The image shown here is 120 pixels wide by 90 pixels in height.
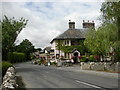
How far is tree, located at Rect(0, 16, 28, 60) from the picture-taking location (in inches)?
1074

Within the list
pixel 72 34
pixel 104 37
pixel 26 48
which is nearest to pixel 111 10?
pixel 104 37

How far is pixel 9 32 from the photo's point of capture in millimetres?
28781

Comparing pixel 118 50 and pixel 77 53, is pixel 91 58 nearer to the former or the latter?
pixel 77 53

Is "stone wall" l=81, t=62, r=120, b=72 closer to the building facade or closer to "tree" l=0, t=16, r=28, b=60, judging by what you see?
"tree" l=0, t=16, r=28, b=60

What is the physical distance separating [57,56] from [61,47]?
3.94 meters

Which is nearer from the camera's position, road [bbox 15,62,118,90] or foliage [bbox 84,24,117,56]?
road [bbox 15,62,118,90]

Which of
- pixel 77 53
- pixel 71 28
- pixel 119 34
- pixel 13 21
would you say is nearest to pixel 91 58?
pixel 77 53

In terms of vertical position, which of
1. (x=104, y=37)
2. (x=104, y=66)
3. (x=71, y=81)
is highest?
(x=104, y=37)

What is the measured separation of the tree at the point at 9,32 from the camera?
2728 cm

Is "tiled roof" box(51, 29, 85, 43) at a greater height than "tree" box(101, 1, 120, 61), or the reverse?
"tiled roof" box(51, 29, 85, 43)

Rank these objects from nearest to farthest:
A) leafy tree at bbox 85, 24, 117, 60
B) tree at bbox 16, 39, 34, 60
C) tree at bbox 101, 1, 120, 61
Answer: tree at bbox 101, 1, 120, 61 → leafy tree at bbox 85, 24, 117, 60 → tree at bbox 16, 39, 34, 60

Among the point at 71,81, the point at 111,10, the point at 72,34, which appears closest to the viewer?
the point at 71,81

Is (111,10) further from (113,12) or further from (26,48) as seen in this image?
(26,48)

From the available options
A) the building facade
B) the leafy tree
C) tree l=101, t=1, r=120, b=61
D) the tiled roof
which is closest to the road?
tree l=101, t=1, r=120, b=61
